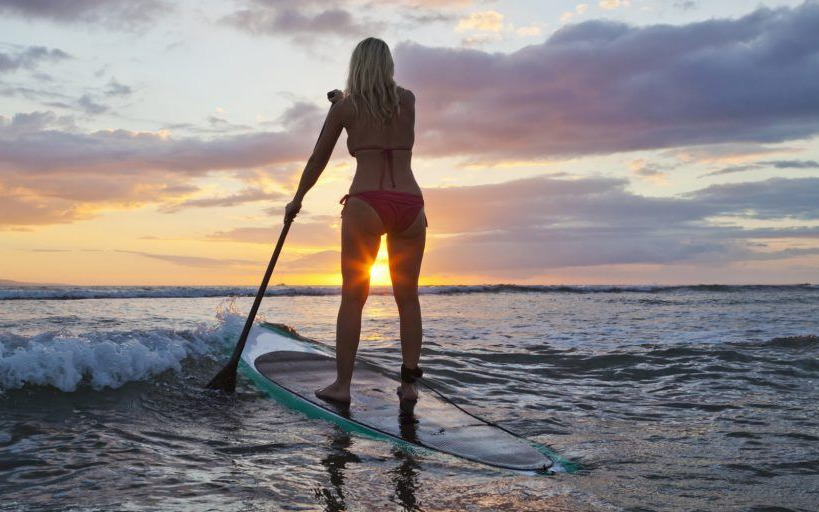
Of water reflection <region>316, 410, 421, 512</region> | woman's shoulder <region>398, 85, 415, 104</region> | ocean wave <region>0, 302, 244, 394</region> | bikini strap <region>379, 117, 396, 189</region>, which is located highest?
woman's shoulder <region>398, 85, 415, 104</region>

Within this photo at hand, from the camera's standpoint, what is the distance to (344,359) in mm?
4555

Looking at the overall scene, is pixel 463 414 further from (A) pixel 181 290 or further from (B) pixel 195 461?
(A) pixel 181 290

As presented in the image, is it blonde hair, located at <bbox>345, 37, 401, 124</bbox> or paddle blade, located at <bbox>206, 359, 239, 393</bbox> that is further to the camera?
paddle blade, located at <bbox>206, 359, 239, 393</bbox>

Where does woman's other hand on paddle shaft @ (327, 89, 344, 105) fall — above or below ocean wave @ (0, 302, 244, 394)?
above

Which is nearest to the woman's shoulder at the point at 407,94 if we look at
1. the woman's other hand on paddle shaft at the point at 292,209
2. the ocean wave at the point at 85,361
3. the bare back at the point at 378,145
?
the bare back at the point at 378,145

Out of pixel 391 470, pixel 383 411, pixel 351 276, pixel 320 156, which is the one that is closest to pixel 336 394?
pixel 383 411

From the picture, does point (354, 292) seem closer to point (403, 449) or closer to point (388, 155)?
point (388, 155)

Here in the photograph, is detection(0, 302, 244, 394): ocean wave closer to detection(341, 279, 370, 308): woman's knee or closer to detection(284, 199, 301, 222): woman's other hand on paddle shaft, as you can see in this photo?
detection(284, 199, 301, 222): woman's other hand on paddle shaft

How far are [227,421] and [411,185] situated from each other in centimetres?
203

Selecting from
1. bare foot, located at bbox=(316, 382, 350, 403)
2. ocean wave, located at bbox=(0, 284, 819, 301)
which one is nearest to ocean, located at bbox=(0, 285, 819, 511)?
bare foot, located at bbox=(316, 382, 350, 403)

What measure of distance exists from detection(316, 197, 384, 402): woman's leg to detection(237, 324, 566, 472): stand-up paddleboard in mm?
269

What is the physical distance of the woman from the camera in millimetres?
4469

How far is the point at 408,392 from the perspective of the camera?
15.8 feet

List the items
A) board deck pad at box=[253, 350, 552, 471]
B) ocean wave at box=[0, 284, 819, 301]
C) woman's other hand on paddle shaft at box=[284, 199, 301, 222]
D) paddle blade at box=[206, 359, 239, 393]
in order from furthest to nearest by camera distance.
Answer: ocean wave at box=[0, 284, 819, 301] < paddle blade at box=[206, 359, 239, 393] < woman's other hand on paddle shaft at box=[284, 199, 301, 222] < board deck pad at box=[253, 350, 552, 471]
